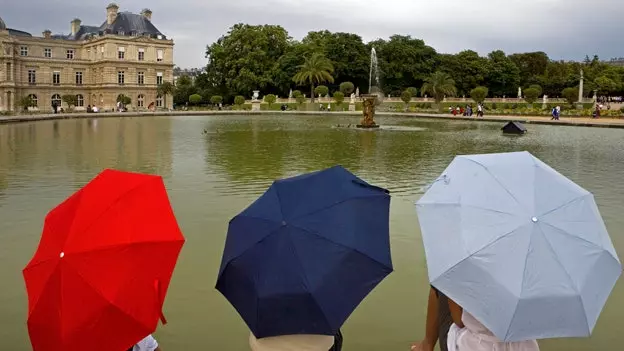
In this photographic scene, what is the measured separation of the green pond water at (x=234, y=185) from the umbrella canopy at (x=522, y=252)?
193 centimetres

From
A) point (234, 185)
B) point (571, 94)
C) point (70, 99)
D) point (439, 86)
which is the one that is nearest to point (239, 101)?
point (70, 99)

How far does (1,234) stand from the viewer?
7.70m

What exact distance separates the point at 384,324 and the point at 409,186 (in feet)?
21.4

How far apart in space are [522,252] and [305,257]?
106cm

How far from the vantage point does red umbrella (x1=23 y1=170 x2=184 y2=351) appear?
9.32 ft

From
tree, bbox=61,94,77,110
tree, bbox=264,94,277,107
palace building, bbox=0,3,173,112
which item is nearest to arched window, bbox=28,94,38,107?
palace building, bbox=0,3,173,112

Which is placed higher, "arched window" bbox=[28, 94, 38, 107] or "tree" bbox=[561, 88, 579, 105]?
"tree" bbox=[561, 88, 579, 105]

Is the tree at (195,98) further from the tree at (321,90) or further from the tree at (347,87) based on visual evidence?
the tree at (347,87)

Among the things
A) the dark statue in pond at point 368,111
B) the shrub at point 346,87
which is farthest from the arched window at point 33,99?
the dark statue in pond at point 368,111

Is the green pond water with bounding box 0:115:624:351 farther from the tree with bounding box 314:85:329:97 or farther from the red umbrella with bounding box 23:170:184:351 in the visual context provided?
the tree with bounding box 314:85:329:97

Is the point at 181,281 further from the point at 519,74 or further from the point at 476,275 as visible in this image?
the point at 519,74

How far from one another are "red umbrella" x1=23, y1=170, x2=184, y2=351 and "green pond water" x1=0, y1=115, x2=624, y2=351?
5.72ft

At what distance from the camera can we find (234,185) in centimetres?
1138

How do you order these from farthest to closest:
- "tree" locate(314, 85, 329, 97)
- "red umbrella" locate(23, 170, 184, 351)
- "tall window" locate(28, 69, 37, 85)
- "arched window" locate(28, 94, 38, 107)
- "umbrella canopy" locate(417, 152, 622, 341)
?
"tall window" locate(28, 69, 37, 85), "tree" locate(314, 85, 329, 97), "arched window" locate(28, 94, 38, 107), "red umbrella" locate(23, 170, 184, 351), "umbrella canopy" locate(417, 152, 622, 341)
